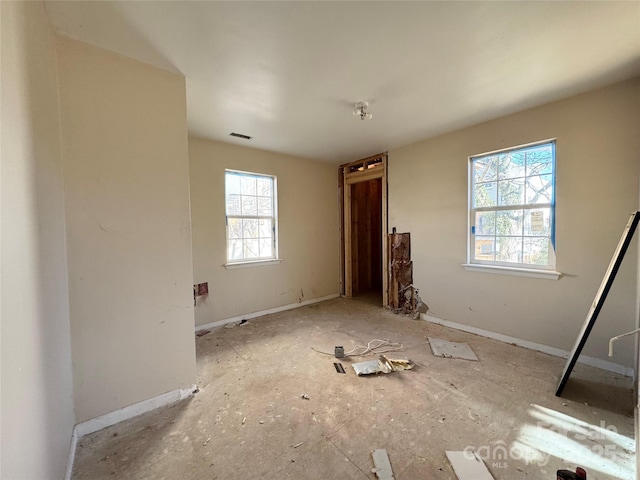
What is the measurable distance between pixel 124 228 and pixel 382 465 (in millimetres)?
2219

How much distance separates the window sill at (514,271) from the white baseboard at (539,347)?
73cm

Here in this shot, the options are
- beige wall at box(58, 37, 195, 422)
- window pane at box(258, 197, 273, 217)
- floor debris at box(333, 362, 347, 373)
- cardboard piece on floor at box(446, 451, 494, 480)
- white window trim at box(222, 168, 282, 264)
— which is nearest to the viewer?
cardboard piece on floor at box(446, 451, 494, 480)

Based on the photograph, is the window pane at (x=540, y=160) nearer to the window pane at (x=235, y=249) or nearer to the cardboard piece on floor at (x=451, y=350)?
the cardboard piece on floor at (x=451, y=350)

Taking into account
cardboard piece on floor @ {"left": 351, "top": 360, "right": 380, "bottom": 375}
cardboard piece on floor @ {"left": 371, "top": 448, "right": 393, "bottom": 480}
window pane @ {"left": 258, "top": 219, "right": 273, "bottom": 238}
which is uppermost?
window pane @ {"left": 258, "top": 219, "right": 273, "bottom": 238}

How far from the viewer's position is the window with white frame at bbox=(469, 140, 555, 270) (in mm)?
2766

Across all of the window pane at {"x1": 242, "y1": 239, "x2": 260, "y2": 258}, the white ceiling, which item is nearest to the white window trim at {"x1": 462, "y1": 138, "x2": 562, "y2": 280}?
the white ceiling

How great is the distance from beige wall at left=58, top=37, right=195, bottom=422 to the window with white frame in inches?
130

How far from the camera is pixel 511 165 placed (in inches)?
118

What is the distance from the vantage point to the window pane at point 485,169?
10.3 ft

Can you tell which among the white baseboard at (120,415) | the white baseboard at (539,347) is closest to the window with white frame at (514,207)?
the white baseboard at (539,347)

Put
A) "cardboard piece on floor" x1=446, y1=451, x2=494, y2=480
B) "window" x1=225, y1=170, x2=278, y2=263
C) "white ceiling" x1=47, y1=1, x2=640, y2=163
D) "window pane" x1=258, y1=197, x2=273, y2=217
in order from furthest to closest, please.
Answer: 1. "window pane" x1=258, y1=197, x2=273, y2=217
2. "window" x1=225, y1=170, x2=278, y2=263
3. "white ceiling" x1=47, y1=1, x2=640, y2=163
4. "cardboard piece on floor" x1=446, y1=451, x2=494, y2=480

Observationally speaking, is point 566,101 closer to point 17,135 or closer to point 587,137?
point 587,137

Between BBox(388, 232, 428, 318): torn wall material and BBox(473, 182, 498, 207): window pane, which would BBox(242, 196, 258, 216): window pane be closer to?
BBox(388, 232, 428, 318): torn wall material

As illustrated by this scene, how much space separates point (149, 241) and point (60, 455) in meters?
1.24
